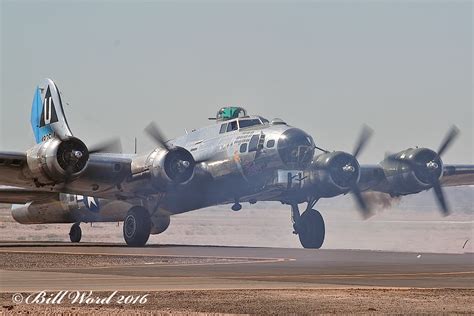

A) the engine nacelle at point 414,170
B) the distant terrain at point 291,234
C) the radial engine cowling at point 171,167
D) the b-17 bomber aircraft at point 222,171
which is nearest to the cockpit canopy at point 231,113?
the b-17 bomber aircraft at point 222,171

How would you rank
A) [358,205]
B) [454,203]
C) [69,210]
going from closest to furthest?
[358,205] → [69,210] → [454,203]

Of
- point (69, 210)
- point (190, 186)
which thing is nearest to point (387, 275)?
point (190, 186)

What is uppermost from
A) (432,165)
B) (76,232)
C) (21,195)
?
(432,165)

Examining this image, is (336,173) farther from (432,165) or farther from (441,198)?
(441,198)

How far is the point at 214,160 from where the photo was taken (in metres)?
43.2

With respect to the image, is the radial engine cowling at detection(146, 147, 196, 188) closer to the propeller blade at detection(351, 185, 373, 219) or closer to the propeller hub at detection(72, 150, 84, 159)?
the propeller hub at detection(72, 150, 84, 159)

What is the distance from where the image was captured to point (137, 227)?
4281 centimetres

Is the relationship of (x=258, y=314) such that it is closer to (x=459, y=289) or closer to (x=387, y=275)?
(x=459, y=289)

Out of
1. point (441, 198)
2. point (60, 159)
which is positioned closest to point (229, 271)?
point (60, 159)

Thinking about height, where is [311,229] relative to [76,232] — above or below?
above

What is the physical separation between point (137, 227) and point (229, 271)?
17559mm

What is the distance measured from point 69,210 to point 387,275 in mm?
27639

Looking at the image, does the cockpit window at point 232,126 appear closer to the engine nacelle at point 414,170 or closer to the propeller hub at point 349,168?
the propeller hub at point 349,168

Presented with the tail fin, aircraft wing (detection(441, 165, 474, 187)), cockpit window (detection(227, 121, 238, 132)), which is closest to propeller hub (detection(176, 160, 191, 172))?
cockpit window (detection(227, 121, 238, 132))
